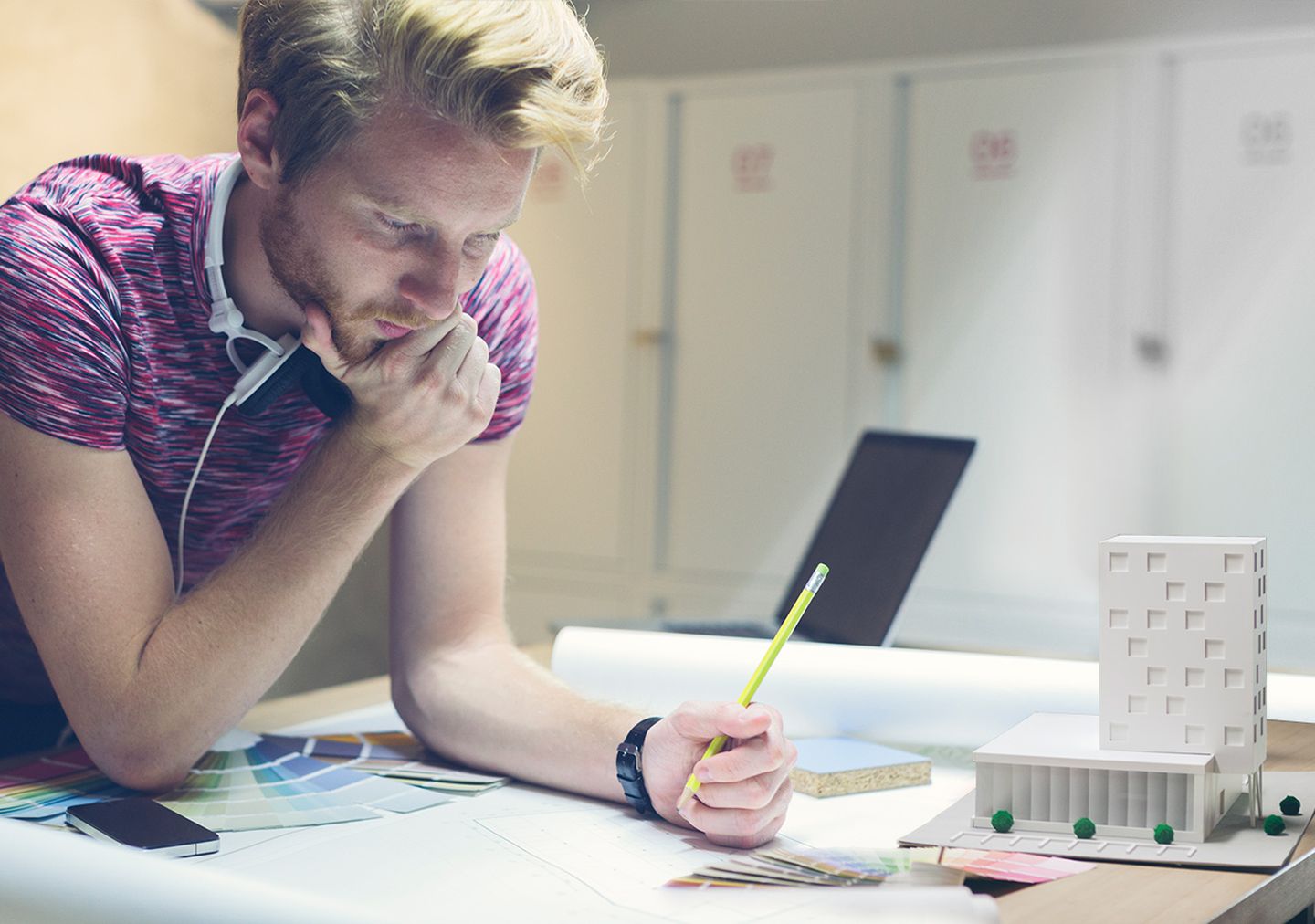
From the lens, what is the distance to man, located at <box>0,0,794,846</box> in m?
0.94

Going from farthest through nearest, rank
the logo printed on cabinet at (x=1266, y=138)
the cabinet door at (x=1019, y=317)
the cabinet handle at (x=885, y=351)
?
the cabinet handle at (x=885, y=351), the cabinet door at (x=1019, y=317), the logo printed on cabinet at (x=1266, y=138)

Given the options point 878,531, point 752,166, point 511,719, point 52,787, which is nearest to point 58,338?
point 52,787

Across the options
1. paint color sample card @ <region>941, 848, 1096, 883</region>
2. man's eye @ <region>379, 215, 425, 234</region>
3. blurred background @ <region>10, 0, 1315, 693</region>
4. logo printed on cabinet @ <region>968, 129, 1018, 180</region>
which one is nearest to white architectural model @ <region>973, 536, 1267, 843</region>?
paint color sample card @ <region>941, 848, 1096, 883</region>

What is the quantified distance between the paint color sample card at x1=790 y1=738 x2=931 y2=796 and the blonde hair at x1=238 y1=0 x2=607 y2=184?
0.48 meters

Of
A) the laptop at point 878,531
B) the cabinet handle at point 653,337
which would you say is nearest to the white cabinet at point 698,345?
the cabinet handle at point 653,337

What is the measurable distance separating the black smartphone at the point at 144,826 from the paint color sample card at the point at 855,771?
41 cm

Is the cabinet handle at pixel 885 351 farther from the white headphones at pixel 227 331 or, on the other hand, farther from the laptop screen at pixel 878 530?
the white headphones at pixel 227 331

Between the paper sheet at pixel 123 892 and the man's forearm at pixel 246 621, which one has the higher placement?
the man's forearm at pixel 246 621

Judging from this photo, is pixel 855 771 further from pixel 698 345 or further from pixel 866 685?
pixel 698 345

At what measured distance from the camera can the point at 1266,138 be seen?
9.21ft

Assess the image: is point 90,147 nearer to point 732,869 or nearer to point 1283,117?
point 1283,117

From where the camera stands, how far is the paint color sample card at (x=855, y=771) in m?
1.02

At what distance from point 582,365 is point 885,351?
2.88 ft

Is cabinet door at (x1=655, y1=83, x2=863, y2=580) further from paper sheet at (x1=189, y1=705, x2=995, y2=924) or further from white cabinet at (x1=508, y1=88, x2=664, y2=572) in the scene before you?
paper sheet at (x1=189, y1=705, x2=995, y2=924)
